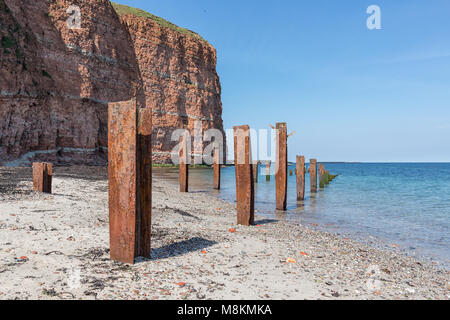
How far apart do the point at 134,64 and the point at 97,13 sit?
279 inches

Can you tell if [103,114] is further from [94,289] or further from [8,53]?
[94,289]

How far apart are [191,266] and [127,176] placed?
134cm

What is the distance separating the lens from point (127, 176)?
3.51 metres

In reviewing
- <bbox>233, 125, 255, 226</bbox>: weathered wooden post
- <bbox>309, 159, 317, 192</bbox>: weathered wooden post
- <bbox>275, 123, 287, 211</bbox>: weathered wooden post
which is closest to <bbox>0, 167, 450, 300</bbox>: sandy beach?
<bbox>233, 125, 255, 226</bbox>: weathered wooden post

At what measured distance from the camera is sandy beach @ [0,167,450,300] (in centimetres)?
297

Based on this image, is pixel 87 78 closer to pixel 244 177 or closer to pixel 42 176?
pixel 42 176

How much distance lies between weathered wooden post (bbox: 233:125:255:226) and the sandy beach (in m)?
0.78

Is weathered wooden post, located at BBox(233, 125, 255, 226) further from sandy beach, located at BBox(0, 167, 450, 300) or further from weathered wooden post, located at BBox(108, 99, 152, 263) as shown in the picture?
weathered wooden post, located at BBox(108, 99, 152, 263)

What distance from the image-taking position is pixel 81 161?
28.2 meters

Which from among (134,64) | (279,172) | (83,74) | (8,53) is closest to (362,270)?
(279,172)

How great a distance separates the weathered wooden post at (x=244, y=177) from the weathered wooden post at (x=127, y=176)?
3229mm

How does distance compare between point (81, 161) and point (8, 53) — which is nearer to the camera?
point (8, 53)

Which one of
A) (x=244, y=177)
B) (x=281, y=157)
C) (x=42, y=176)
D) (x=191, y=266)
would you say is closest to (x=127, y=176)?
(x=191, y=266)
